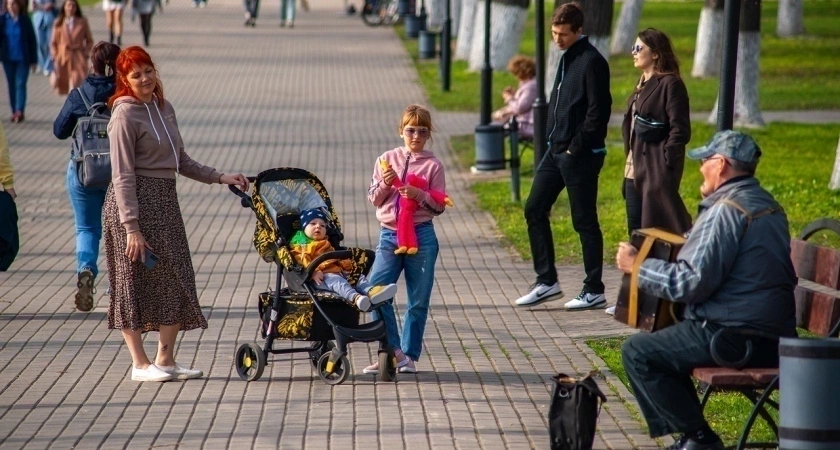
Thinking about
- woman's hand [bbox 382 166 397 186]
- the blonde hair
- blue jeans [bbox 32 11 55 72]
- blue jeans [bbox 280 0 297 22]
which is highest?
the blonde hair

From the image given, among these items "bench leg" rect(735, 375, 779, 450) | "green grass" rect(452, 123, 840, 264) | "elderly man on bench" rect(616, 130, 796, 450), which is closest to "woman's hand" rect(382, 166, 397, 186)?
"elderly man on bench" rect(616, 130, 796, 450)

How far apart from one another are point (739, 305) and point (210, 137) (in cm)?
1459

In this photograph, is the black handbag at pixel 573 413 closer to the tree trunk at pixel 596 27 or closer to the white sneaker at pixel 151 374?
the white sneaker at pixel 151 374

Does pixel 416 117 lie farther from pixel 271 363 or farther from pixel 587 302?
pixel 587 302

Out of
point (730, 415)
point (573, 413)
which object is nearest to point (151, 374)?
point (573, 413)

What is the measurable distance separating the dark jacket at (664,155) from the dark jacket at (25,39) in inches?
533

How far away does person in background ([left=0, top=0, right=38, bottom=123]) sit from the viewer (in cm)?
2017

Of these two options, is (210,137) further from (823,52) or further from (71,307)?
(823,52)

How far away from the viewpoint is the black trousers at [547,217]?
9219 mm

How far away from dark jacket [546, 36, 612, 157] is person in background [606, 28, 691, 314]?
0.26m

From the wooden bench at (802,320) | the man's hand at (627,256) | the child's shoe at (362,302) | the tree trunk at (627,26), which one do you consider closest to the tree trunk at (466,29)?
the tree trunk at (627,26)

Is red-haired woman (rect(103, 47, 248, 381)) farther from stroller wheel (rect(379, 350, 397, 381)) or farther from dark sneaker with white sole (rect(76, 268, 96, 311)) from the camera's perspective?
dark sneaker with white sole (rect(76, 268, 96, 311))

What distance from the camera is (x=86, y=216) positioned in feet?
31.3

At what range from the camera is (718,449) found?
5602 mm
